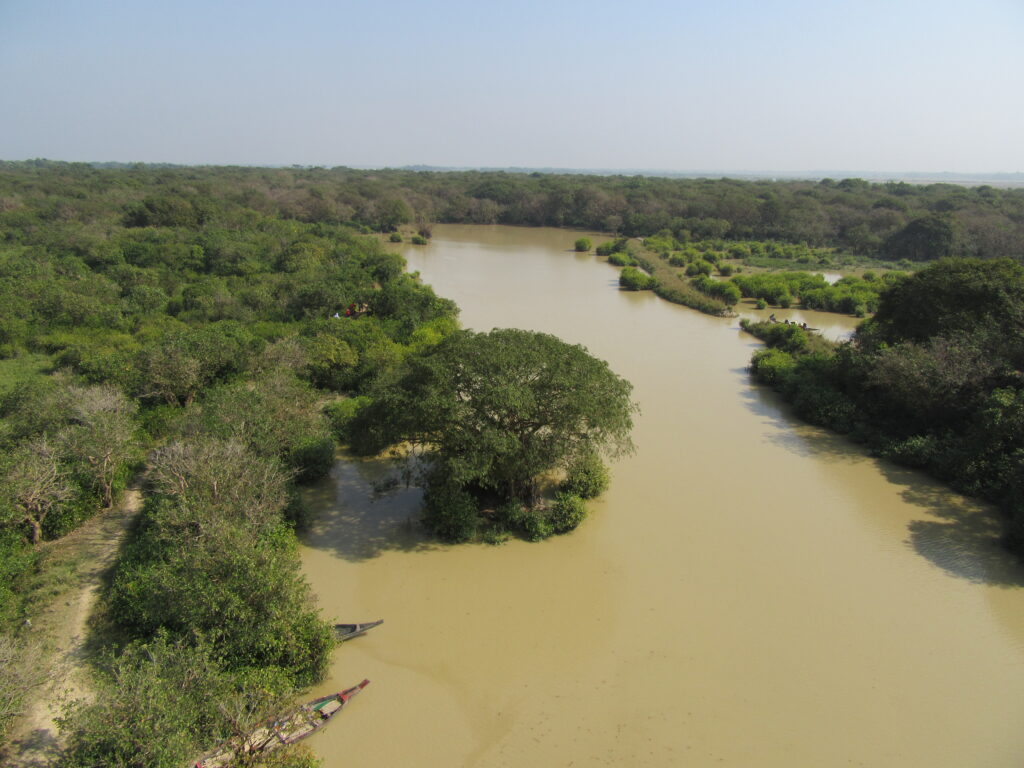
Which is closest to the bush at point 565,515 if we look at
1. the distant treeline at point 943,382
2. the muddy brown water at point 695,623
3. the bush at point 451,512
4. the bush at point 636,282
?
the muddy brown water at point 695,623

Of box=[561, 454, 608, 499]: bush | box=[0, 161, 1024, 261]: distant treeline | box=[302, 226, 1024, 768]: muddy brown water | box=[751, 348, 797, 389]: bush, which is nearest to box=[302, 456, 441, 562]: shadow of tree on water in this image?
box=[302, 226, 1024, 768]: muddy brown water

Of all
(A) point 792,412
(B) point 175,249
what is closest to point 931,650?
(A) point 792,412

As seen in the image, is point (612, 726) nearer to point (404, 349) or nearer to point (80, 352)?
point (404, 349)

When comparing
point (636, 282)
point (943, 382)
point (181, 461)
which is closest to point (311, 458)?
point (181, 461)

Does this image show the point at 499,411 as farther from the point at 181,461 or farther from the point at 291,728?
the point at 291,728

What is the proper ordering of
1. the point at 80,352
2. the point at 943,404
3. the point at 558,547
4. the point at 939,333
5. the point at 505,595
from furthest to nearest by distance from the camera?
the point at 80,352 → the point at 939,333 → the point at 943,404 → the point at 558,547 → the point at 505,595

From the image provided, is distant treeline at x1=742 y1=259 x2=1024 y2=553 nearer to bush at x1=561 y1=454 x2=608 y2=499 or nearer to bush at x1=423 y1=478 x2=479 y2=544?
bush at x1=561 y1=454 x2=608 y2=499

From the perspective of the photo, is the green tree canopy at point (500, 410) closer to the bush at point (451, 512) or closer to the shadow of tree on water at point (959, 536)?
the bush at point (451, 512)
